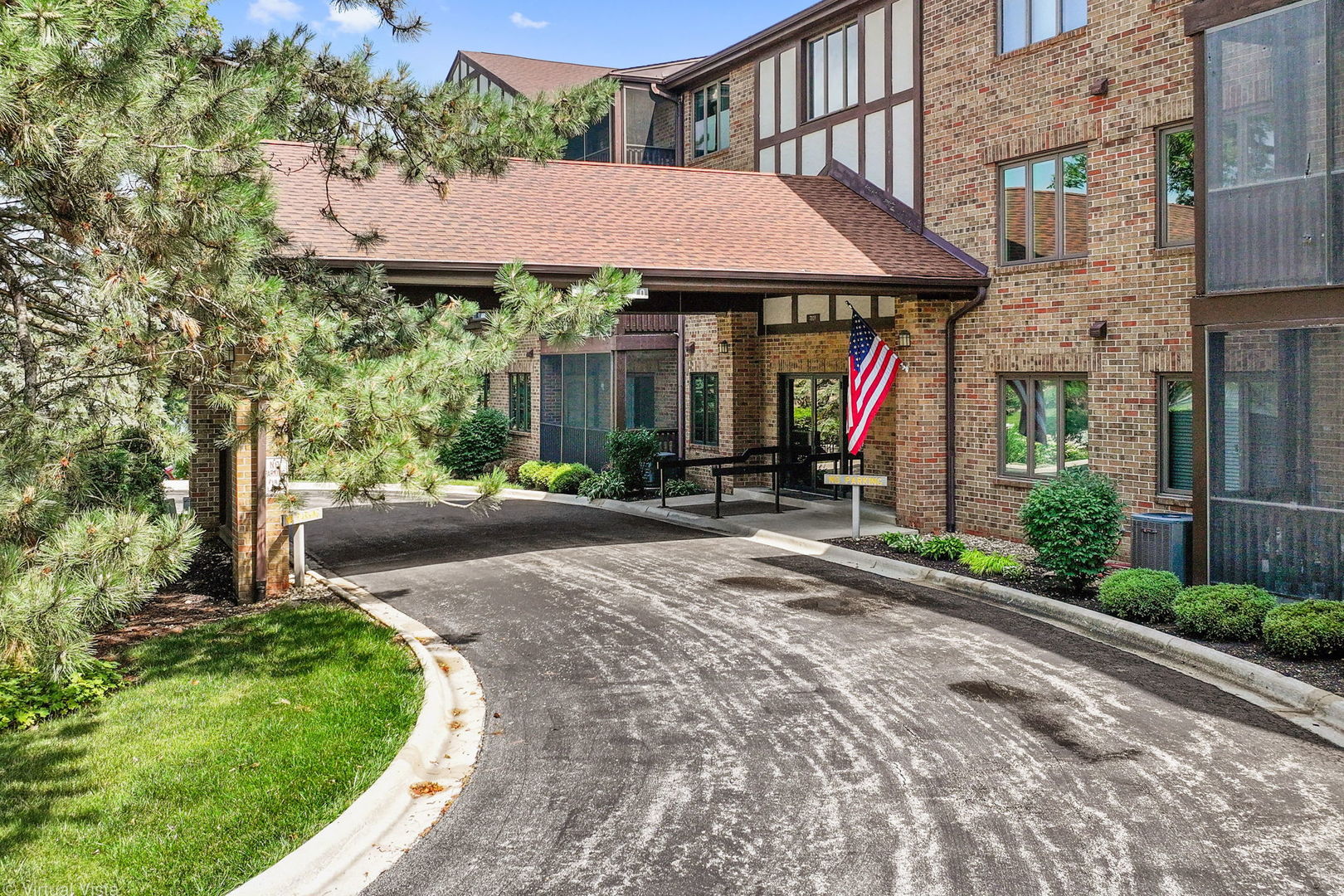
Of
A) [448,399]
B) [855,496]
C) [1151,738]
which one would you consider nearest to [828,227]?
[855,496]

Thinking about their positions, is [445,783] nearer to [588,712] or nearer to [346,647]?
[588,712]

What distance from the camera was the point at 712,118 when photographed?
22.6 metres

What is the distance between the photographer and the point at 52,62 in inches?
209

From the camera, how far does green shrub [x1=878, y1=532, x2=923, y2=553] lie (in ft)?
45.9

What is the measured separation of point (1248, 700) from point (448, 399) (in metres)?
6.37

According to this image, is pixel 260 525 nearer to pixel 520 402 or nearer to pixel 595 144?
pixel 520 402

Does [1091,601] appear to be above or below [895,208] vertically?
below

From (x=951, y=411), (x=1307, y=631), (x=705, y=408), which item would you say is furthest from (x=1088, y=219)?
(x=705, y=408)

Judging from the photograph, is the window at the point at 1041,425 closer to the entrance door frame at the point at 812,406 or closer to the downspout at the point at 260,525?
the entrance door frame at the point at 812,406

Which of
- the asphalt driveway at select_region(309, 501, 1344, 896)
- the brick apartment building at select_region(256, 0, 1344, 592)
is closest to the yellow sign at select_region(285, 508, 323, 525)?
the asphalt driveway at select_region(309, 501, 1344, 896)

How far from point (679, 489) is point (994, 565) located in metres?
9.36

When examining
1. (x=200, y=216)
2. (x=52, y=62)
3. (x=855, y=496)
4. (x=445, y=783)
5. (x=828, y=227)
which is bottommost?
(x=445, y=783)

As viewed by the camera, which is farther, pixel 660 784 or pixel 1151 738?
pixel 1151 738

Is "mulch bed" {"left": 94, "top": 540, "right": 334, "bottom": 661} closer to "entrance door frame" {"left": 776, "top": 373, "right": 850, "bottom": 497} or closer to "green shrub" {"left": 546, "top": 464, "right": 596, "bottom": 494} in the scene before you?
"green shrub" {"left": 546, "top": 464, "right": 596, "bottom": 494}
